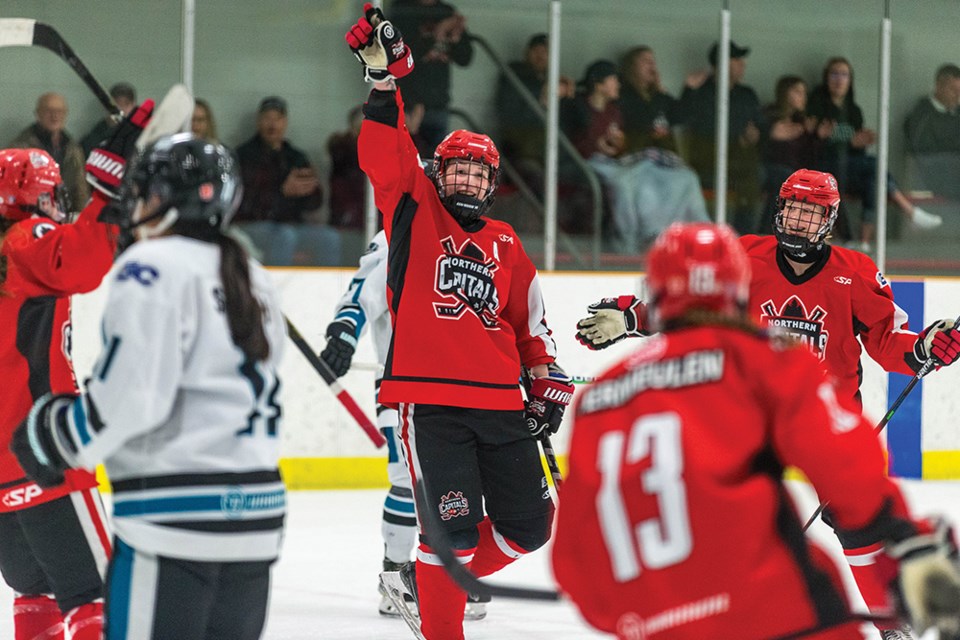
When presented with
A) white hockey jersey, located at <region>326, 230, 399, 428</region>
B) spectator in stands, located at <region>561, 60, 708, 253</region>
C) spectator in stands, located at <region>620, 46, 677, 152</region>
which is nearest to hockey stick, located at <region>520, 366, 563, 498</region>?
white hockey jersey, located at <region>326, 230, 399, 428</region>

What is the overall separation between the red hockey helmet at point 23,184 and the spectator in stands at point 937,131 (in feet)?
19.7

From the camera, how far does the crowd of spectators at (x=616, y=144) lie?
6680mm

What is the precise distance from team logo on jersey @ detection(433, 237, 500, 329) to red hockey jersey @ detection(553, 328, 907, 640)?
55.9 inches

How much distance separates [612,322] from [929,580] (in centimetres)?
183

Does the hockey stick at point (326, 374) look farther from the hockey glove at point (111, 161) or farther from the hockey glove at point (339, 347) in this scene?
the hockey glove at point (111, 161)

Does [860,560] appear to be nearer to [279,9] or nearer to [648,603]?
[648,603]

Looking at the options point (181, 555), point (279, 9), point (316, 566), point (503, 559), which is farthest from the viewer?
point (279, 9)

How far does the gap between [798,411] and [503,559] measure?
1.72 metres

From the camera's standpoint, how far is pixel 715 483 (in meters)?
1.74

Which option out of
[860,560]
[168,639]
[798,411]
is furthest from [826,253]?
[168,639]

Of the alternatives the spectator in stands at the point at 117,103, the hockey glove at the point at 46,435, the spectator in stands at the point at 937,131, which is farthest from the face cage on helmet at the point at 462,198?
the spectator in stands at the point at 937,131

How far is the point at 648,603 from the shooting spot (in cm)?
179

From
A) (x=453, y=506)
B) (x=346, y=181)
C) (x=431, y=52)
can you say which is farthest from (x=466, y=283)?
(x=431, y=52)

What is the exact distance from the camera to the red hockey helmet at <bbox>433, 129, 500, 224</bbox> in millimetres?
3324
